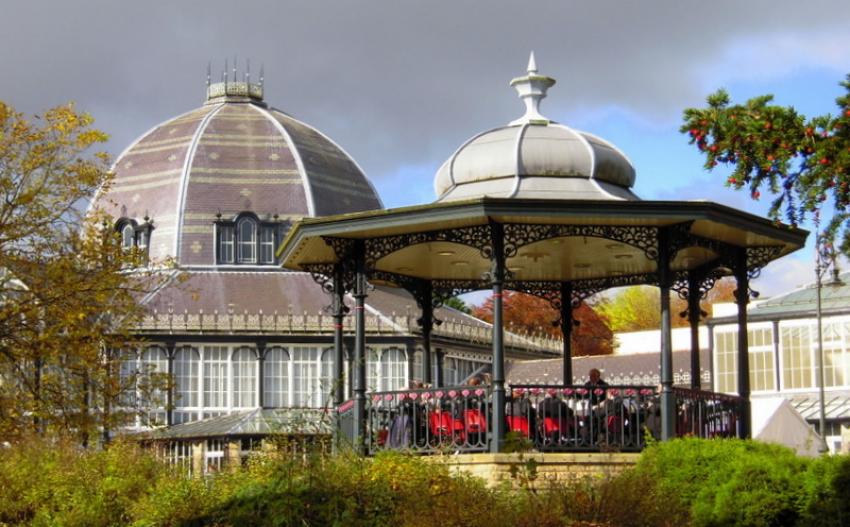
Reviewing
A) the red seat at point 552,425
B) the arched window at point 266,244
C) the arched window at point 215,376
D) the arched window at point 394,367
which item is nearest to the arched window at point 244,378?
the arched window at point 215,376

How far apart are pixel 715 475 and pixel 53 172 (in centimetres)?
1265

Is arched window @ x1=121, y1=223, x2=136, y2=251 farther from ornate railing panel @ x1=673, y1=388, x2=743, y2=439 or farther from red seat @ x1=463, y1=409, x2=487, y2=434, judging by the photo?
red seat @ x1=463, y1=409, x2=487, y2=434

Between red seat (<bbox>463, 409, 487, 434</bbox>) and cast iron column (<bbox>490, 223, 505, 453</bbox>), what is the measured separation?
0.68 feet

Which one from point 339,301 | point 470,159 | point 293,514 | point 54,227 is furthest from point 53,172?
point 293,514

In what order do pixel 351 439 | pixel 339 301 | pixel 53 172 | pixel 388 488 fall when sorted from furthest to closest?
pixel 53 172
pixel 339 301
pixel 351 439
pixel 388 488

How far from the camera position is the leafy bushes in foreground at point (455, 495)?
55.6 feet

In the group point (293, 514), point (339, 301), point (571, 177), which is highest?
point (571, 177)

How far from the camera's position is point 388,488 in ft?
60.5

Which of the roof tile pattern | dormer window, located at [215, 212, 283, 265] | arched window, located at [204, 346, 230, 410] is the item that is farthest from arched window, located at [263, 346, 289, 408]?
the roof tile pattern

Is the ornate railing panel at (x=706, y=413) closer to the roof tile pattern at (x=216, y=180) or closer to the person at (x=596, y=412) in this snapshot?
the person at (x=596, y=412)

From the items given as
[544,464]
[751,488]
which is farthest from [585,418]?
[751,488]

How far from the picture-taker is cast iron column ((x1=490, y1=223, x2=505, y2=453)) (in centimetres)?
2100

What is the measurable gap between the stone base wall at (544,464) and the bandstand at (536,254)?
27 centimetres

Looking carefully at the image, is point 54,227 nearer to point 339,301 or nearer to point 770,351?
point 339,301
